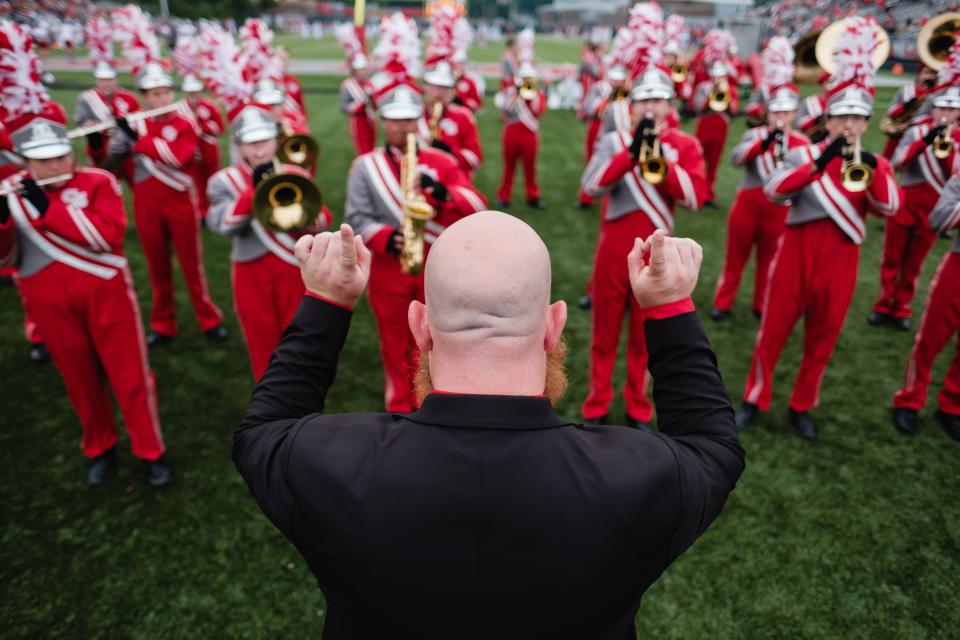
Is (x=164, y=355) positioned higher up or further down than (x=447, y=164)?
further down

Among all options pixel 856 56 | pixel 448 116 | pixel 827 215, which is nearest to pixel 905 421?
pixel 827 215

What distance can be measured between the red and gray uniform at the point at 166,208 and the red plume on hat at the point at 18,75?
5.70ft

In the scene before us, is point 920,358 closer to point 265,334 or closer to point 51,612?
point 265,334

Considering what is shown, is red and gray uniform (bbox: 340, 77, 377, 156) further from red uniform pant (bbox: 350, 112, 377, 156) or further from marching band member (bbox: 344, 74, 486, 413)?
marching band member (bbox: 344, 74, 486, 413)

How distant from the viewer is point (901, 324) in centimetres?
614

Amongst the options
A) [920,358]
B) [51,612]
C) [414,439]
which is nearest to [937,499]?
[920,358]

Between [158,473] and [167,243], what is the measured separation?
2665mm

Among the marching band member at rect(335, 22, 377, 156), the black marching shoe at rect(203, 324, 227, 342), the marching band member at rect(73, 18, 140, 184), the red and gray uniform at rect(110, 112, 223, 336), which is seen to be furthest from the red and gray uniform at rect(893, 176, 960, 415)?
the marching band member at rect(335, 22, 377, 156)

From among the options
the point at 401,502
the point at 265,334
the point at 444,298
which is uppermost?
the point at 444,298

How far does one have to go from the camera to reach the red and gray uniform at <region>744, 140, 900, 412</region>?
4035mm

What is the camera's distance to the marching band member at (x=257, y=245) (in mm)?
→ 4004

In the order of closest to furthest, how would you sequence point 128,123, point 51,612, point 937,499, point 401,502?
point 401,502 < point 51,612 < point 937,499 < point 128,123

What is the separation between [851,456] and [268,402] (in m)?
4.31

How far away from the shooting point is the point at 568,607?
116cm
